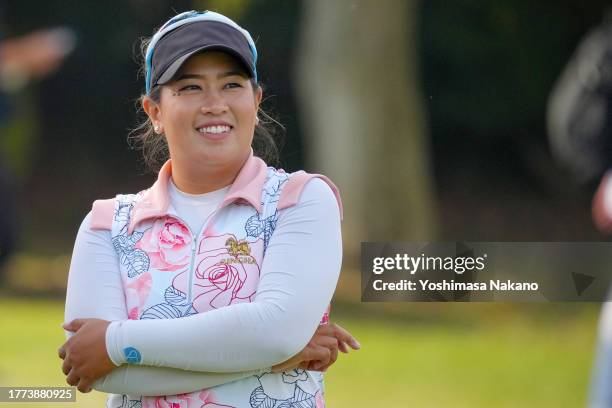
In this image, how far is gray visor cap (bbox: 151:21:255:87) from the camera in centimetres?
183

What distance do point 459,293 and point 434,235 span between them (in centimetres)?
79

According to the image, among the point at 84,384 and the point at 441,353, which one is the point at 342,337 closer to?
the point at 84,384

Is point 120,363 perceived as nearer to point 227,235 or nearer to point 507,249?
point 227,235

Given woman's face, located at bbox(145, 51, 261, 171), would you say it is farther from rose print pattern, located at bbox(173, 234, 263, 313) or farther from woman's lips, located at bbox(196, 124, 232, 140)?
rose print pattern, located at bbox(173, 234, 263, 313)

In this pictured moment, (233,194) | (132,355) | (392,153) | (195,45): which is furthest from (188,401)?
(392,153)

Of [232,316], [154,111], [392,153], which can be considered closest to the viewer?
[232,316]

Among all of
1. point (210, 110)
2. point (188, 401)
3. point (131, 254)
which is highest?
point (210, 110)

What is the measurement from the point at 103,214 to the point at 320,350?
458 mm

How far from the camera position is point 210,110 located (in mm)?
1848

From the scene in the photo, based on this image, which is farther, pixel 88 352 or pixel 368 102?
pixel 368 102

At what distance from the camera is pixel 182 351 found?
1756 millimetres

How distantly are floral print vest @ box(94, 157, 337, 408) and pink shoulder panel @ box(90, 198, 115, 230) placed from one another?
0.04 meters

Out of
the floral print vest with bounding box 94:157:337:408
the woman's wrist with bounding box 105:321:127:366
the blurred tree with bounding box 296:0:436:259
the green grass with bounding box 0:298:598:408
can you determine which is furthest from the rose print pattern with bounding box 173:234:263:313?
the blurred tree with bounding box 296:0:436:259

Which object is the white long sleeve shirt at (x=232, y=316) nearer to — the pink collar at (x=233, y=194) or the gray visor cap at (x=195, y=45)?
the pink collar at (x=233, y=194)
